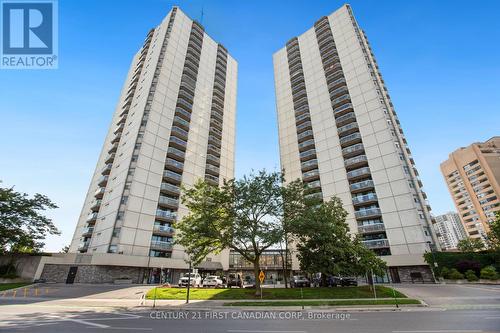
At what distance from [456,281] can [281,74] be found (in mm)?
60604

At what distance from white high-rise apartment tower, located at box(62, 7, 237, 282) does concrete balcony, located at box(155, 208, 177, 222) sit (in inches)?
6.6

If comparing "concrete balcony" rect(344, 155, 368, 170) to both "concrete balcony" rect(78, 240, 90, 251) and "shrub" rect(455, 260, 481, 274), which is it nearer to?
"shrub" rect(455, 260, 481, 274)

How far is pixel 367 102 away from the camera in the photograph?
165 feet

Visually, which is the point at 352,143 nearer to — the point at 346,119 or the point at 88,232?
the point at 346,119

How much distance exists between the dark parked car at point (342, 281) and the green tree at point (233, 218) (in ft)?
39.6

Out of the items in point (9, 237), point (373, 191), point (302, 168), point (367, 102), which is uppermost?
point (367, 102)

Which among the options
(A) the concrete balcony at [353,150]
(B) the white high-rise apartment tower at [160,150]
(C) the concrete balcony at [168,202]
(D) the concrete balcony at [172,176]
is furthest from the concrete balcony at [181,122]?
(A) the concrete balcony at [353,150]

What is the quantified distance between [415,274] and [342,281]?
49.9ft

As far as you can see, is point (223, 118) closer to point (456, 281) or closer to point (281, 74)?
point (281, 74)

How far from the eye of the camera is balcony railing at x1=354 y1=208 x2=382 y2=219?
4153 cm

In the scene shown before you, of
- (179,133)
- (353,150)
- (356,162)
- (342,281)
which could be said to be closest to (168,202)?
(179,133)

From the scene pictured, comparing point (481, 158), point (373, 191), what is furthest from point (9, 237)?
point (481, 158)

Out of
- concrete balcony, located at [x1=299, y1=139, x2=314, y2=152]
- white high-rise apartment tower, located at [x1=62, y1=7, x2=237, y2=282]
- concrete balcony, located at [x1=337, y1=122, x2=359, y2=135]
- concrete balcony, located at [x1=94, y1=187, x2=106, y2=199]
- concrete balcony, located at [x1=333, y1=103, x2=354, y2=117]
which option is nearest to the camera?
white high-rise apartment tower, located at [x1=62, y1=7, x2=237, y2=282]

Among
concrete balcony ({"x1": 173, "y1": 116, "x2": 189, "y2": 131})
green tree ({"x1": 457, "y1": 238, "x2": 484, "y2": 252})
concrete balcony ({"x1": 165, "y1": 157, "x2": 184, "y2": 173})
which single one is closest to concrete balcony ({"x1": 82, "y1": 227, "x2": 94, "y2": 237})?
concrete balcony ({"x1": 165, "y1": 157, "x2": 184, "y2": 173})
